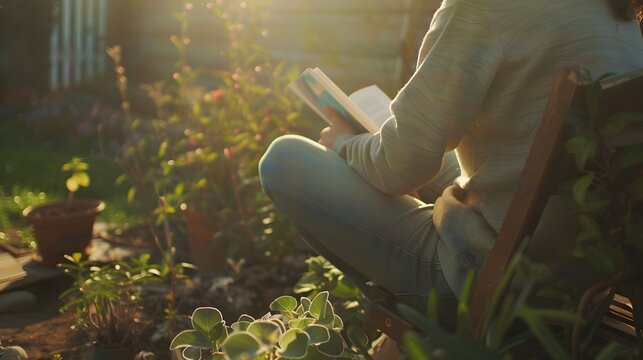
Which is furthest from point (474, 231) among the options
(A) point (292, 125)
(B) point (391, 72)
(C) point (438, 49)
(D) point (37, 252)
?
(B) point (391, 72)

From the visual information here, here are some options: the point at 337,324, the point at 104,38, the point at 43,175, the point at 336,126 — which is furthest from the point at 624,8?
the point at 104,38

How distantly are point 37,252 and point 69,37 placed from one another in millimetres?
6282

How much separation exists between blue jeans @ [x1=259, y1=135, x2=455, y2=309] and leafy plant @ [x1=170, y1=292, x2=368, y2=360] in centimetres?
19

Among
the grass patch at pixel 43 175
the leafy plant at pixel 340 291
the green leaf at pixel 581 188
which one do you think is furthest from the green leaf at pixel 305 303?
the grass patch at pixel 43 175

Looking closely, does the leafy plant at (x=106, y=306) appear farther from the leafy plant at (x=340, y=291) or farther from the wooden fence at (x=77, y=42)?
the wooden fence at (x=77, y=42)

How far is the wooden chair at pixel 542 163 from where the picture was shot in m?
1.03

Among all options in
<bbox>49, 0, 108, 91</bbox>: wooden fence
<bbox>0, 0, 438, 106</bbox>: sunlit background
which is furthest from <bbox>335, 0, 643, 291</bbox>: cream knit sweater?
<bbox>49, 0, 108, 91</bbox>: wooden fence

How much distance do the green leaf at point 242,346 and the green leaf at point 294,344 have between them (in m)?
0.09

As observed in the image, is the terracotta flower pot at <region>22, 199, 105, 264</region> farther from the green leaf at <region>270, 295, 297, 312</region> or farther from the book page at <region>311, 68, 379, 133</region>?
the green leaf at <region>270, 295, 297, 312</region>

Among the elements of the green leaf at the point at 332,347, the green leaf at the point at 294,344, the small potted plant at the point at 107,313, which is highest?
the green leaf at the point at 294,344

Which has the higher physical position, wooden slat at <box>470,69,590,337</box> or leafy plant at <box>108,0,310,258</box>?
wooden slat at <box>470,69,590,337</box>

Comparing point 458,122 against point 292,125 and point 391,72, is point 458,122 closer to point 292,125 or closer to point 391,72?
point 292,125

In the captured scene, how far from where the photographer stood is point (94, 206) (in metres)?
3.26

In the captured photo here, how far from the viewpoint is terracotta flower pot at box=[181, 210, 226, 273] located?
326 cm
